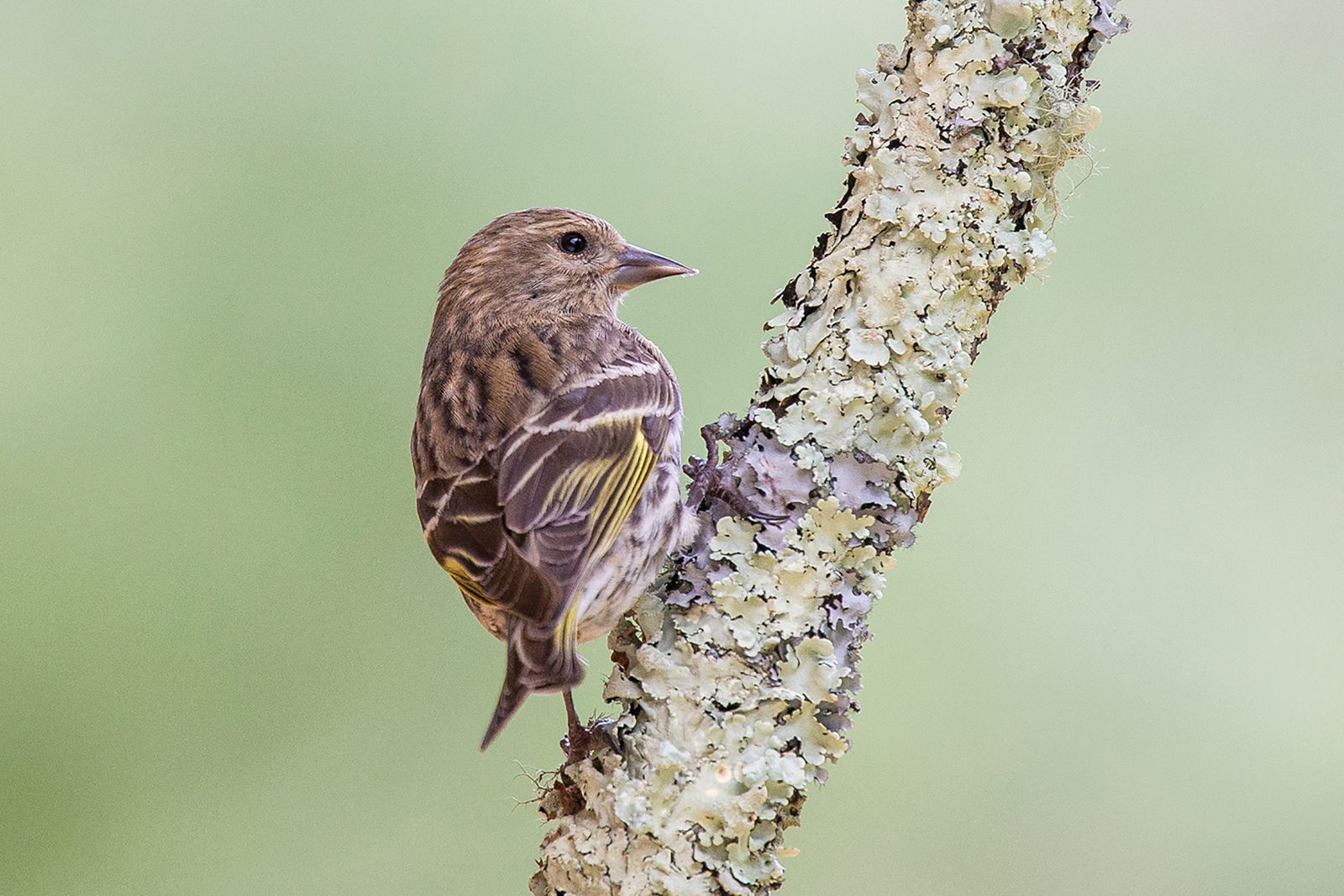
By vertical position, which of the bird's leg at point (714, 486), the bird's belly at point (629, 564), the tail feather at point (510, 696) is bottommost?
the tail feather at point (510, 696)

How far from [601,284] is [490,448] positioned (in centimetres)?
51

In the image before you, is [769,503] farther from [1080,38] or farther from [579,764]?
[1080,38]

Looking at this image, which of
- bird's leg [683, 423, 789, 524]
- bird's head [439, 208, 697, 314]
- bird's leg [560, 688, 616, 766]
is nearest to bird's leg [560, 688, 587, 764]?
bird's leg [560, 688, 616, 766]

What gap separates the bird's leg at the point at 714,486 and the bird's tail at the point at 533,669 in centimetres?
32

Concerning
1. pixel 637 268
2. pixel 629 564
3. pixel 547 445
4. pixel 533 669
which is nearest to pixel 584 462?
pixel 547 445

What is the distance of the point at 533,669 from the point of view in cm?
175

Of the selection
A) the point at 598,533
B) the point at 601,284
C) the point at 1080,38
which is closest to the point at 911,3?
the point at 1080,38

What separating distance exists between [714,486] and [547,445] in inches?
10.6

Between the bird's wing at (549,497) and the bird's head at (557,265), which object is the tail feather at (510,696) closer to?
the bird's wing at (549,497)

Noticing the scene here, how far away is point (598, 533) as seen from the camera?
1912 mm

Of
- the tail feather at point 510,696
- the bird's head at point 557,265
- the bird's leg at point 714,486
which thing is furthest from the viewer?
the bird's head at point 557,265

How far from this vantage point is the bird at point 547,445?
1861 millimetres

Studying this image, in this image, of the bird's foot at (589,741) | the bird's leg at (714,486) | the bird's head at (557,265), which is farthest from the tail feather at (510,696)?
the bird's head at (557,265)

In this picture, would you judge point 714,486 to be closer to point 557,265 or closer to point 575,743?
point 575,743
